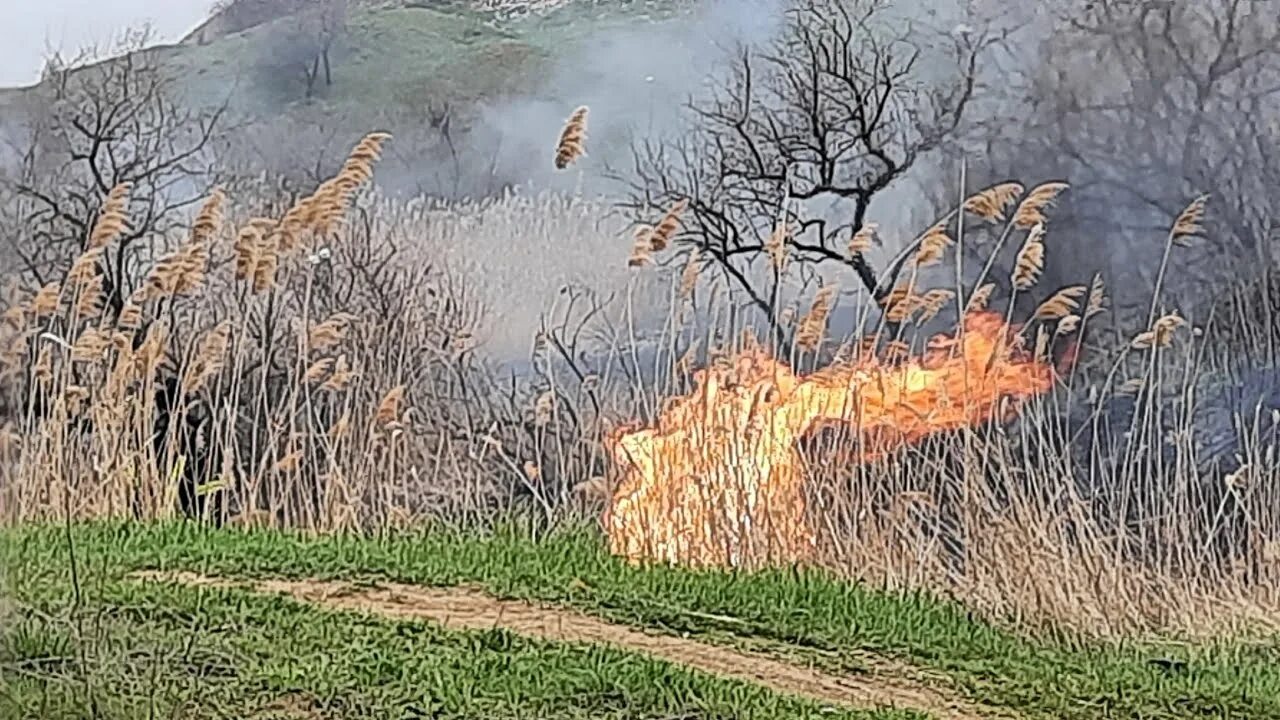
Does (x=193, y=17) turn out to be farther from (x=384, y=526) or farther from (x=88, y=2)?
(x=384, y=526)

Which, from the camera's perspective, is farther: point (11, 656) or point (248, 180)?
point (248, 180)

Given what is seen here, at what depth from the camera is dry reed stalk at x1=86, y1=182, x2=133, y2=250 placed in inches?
52.6

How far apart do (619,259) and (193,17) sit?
443 mm

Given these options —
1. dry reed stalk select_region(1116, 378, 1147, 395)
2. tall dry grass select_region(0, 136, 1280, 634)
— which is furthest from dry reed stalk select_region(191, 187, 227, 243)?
dry reed stalk select_region(1116, 378, 1147, 395)

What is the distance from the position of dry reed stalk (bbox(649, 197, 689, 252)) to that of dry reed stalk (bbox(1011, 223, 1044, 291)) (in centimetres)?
29

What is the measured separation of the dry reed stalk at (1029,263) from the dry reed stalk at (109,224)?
0.78 metres

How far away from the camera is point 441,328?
1.35 metres

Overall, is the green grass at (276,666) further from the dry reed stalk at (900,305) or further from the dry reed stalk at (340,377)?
the dry reed stalk at (900,305)

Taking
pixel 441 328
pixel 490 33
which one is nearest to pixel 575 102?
pixel 490 33

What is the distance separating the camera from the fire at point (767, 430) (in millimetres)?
1316

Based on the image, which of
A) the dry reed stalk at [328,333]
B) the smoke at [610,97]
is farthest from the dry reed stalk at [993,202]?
the dry reed stalk at [328,333]

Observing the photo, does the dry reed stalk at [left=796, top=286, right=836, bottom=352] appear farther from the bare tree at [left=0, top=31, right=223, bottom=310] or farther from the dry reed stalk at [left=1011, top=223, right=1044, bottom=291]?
the bare tree at [left=0, top=31, right=223, bottom=310]

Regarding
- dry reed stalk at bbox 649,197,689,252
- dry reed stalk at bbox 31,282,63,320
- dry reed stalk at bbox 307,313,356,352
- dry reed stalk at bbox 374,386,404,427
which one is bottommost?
dry reed stalk at bbox 374,386,404,427

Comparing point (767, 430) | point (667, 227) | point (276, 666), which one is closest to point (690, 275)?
point (667, 227)
